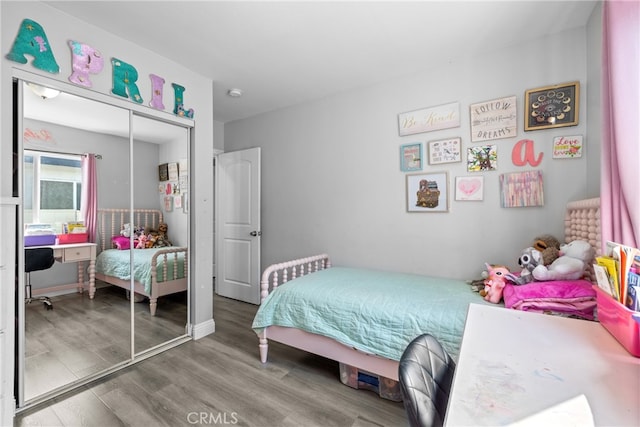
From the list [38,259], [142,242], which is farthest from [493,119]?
[38,259]

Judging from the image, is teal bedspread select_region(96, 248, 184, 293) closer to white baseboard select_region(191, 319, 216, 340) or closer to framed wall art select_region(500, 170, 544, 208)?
white baseboard select_region(191, 319, 216, 340)

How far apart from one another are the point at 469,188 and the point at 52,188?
3.02m

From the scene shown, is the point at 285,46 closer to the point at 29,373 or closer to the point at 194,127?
the point at 194,127

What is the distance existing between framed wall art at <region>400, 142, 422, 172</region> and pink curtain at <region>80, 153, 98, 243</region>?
2488 mm

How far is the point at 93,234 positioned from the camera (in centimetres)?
209

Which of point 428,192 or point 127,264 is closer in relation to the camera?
point 127,264

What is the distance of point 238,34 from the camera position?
6.91 ft

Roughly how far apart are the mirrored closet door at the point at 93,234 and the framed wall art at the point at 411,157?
2.01m

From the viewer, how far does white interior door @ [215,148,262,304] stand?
359 cm

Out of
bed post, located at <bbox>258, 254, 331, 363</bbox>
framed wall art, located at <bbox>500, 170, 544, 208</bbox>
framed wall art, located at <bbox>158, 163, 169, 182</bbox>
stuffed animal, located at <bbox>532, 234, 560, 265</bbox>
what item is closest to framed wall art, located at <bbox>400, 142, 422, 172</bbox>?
framed wall art, located at <bbox>500, 170, 544, 208</bbox>

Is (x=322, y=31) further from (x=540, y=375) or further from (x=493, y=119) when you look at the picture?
(x=540, y=375)

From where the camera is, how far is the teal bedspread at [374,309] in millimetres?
1692

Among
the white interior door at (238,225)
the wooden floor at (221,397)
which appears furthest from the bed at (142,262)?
the white interior door at (238,225)

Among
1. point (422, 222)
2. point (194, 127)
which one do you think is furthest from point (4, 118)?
point (422, 222)
